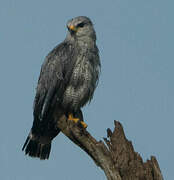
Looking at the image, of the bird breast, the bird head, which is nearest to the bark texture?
the bird breast

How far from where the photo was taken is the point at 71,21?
7758 mm

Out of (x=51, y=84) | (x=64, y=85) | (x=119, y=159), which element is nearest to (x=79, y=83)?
(x=64, y=85)

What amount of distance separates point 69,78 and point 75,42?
34.3 inches

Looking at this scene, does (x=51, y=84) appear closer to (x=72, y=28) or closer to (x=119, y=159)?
(x=72, y=28)

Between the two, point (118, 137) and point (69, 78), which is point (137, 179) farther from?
point (69, 78)

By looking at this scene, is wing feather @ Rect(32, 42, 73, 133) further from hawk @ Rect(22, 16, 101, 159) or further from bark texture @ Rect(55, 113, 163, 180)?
bark texture @ Rect(55, 113, 163, 180)

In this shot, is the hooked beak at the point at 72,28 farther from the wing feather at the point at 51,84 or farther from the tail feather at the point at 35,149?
the tail feather at the point at 35,149

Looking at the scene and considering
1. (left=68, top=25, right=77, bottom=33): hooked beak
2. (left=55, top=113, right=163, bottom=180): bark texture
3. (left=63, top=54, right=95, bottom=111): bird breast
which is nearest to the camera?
(left=55, top=113, right=163, bottom=180): bark texture

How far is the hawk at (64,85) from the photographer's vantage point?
277 inches

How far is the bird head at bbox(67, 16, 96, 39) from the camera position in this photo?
25.0 feet

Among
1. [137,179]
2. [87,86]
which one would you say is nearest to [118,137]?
[137,179]

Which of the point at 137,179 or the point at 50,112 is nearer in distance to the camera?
the point at 137,179

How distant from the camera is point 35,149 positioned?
24.1 feet

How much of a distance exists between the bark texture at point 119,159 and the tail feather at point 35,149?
1.61 meters
